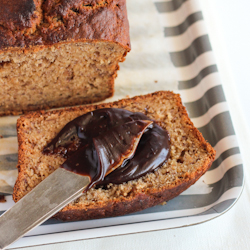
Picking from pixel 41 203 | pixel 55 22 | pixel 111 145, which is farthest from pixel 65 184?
pixel 55 22

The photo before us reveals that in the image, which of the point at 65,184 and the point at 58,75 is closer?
the point at 65,184

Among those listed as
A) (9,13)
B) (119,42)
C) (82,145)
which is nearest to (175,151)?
(82,145)

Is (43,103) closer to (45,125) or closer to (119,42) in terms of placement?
(45,125)

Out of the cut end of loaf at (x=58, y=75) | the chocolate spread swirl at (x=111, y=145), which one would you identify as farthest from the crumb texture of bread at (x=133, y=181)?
the cut end of loaf at (x=58, y=75)

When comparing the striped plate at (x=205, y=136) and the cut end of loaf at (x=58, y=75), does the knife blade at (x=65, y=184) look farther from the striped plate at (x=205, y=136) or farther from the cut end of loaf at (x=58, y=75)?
the cut end of loaf at (x=58, y=75)

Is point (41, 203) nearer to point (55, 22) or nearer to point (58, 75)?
point (58, 75)
